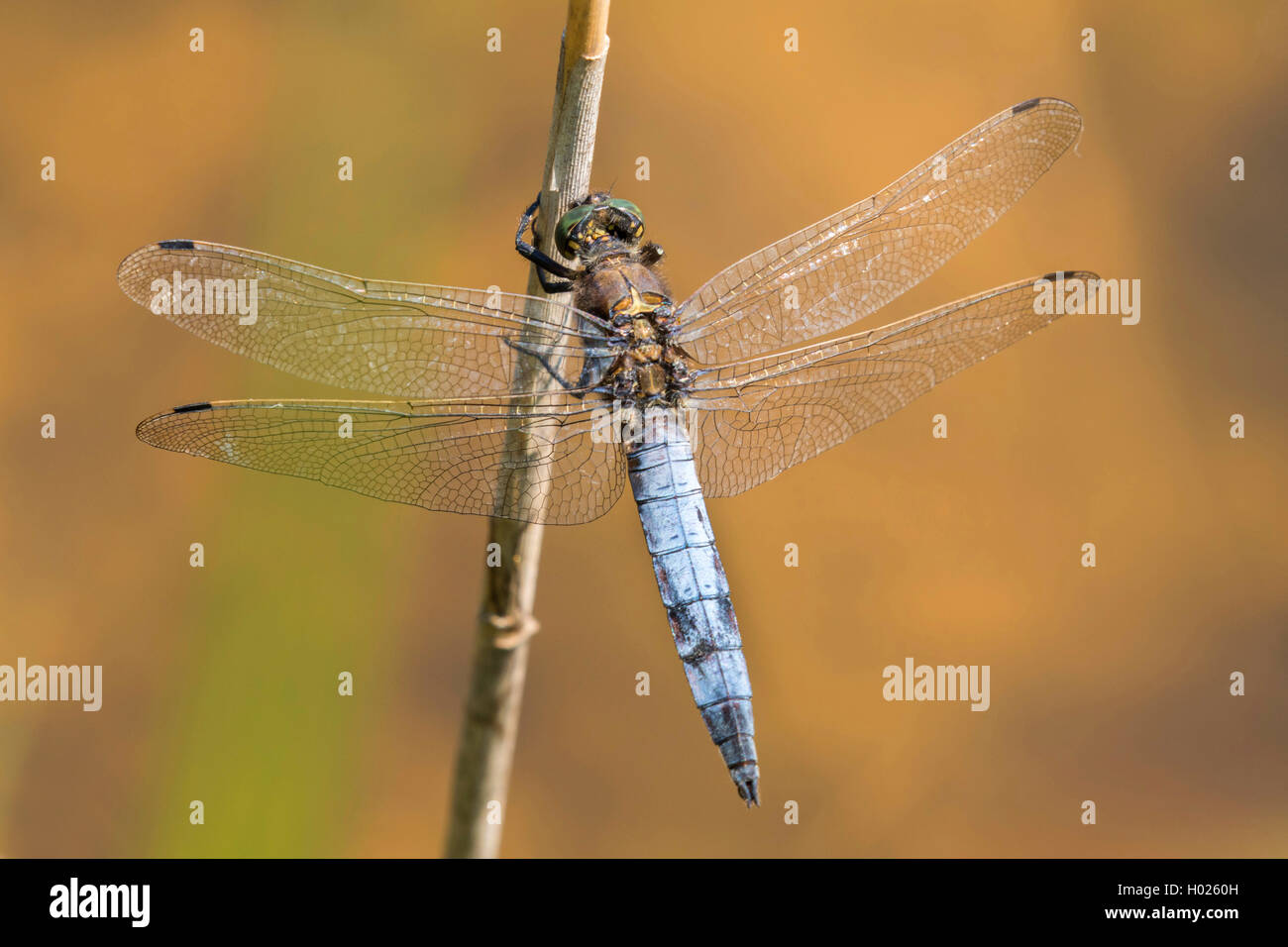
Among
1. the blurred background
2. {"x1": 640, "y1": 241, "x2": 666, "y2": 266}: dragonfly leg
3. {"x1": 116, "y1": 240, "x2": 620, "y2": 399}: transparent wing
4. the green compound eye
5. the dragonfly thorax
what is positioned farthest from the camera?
the blurred background

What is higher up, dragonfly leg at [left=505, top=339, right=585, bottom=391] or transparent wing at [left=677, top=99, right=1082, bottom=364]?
transparent wing at [left=677, top=99, right=1082, bottom=364]

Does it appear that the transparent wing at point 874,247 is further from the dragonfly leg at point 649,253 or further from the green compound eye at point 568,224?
the green compound eye at point 568,224

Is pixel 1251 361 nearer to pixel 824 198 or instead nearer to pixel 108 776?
pixel 824 198

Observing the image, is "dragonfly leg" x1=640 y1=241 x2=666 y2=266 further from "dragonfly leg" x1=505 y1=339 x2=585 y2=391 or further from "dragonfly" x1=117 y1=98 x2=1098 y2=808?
"dragonfly leg" x1=505 y1=339 x2=585 y2=391

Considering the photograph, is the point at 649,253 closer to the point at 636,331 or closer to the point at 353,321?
the point at 636,331

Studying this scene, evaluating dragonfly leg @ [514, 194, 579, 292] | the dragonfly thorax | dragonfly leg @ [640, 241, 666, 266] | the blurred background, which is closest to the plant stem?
dragonfly leg @ [514, 194, 579, 292]
